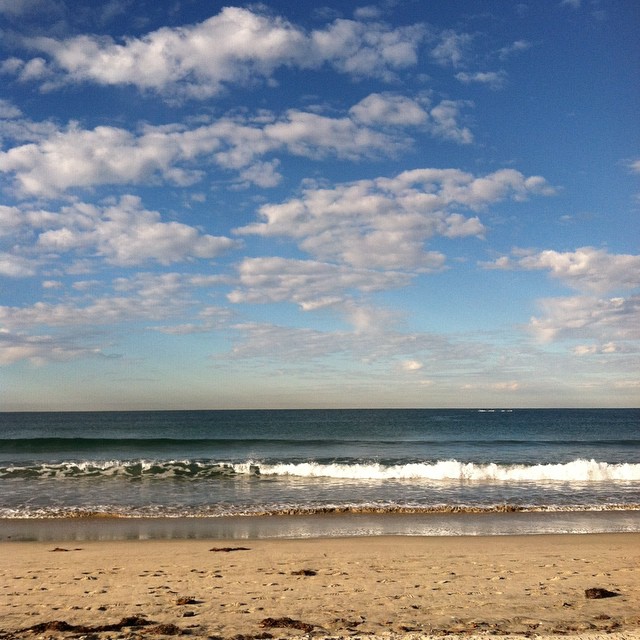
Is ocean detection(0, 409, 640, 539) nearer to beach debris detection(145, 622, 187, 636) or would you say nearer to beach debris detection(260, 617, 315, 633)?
beach debris detection(260, 617, 315, 633)

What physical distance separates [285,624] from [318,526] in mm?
8126

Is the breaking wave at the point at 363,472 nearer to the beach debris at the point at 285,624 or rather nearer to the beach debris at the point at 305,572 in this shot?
the beach debris at the point at 305,572

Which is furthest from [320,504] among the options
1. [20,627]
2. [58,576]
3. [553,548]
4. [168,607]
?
[20,627]

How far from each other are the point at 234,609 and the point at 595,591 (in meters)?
5.23

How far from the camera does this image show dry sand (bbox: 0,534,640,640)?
662 centimetres

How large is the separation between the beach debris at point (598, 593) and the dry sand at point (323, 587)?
0.09 meters

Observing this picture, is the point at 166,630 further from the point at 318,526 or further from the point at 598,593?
the point at 318,526

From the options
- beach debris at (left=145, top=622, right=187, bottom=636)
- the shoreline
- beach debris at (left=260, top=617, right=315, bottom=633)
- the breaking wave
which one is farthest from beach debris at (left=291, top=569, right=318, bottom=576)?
the breaking wave

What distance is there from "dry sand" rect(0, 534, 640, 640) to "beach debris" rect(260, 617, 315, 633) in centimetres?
1

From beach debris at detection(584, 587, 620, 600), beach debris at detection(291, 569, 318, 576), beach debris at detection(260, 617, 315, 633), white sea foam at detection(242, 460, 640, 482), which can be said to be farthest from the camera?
white sea foam at detection(242, 460, 640, 482)

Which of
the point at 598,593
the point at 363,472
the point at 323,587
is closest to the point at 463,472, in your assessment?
the point at 363,472

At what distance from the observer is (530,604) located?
24.8ft

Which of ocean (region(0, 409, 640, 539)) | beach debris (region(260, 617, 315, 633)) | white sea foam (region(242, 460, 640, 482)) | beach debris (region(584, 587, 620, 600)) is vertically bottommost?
white sea foam (region(242, 460, 640, 482))

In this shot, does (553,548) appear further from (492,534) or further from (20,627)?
(20,627)
